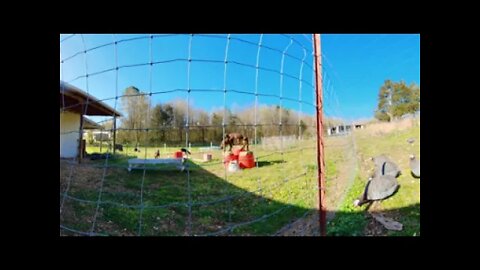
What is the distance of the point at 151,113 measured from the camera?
74.7 inches

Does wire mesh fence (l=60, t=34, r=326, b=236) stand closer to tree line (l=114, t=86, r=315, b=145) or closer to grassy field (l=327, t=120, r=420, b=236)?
tree line (l=114, t=86, r=315, b=145)

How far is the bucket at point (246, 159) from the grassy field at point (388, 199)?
0.70m

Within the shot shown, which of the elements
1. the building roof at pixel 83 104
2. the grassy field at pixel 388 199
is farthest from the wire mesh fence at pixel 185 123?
the grassy field at pixel 388 199

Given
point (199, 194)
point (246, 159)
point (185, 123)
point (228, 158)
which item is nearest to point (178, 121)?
point (185, 123)

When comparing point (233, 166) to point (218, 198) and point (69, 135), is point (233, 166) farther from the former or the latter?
point (69, 135)

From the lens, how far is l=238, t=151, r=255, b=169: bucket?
2.05 m

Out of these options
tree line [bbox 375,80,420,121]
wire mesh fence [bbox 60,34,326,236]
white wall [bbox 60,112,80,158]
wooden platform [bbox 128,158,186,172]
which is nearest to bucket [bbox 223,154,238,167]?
wire mesh fence [bbox 60,34,326,236]

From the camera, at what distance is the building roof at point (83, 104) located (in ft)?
6.02

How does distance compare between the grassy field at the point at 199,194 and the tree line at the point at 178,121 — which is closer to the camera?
the tree line at the point at 178,121

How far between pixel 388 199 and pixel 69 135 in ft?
7.80

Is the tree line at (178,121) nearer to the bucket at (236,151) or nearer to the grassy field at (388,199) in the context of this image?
the bucket at (236,151)

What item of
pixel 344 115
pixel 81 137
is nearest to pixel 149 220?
pixel 81 137
